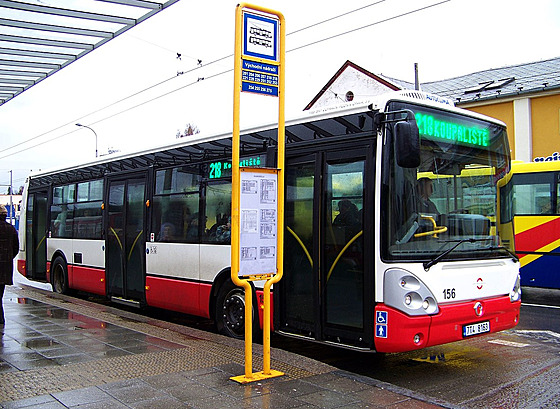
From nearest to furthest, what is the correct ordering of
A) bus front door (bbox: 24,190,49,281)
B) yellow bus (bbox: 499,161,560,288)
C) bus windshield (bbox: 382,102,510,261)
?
bus windshield (bbox: 382,102,510,261), yellow bus (bbox: 499,161,560,288), bus front door (bbox: 24,190,49,281)

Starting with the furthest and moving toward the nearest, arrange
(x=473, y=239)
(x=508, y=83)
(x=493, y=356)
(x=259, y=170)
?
(x=508, y=83)
(x=493, y=356)
(x=473, y=239)
(x=259, y=170)

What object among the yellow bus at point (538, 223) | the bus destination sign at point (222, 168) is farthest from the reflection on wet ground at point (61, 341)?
the yellow bus at point (538, 223)

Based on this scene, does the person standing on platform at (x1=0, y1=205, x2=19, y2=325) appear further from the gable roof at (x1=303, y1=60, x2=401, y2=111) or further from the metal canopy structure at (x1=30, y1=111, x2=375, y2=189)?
the gable roof at (x1=303, y1=60, x2=401, y2=111)

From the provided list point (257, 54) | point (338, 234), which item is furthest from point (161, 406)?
point (257, 54)

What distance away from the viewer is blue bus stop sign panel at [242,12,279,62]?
600 cm

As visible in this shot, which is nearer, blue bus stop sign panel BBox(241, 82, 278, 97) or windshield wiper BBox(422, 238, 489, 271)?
blue bus stop sign panel BBox(241, 82, 278, 97)

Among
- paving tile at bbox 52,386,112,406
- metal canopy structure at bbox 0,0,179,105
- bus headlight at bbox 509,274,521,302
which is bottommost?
paving tile at bbox 52,386,112,406

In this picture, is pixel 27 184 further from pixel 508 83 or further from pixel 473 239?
pixel 508 83

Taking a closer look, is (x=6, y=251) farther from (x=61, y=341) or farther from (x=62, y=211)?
(x=62, y=211)

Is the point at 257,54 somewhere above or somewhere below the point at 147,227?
above

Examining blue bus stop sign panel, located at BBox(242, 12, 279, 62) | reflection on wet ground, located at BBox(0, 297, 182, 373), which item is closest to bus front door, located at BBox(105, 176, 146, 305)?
reflection on wet ground, located at BBox(0, 297, 182, 373)

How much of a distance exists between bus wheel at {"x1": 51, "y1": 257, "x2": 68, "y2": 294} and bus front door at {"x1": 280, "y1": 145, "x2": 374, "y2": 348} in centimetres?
798

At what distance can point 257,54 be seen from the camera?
611cm

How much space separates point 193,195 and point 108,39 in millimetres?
3042
